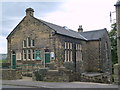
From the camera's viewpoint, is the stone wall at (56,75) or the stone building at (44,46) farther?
the stone building at (44,46)

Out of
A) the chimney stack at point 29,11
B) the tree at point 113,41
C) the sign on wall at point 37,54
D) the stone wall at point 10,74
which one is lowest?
the stone wall at point 10,74

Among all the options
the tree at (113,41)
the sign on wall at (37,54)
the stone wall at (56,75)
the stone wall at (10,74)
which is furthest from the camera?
the tree at (113,41)

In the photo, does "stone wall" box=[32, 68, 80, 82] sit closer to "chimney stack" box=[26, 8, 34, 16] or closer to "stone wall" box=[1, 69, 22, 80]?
"stone wall" box=[1, 69, 22, 80]

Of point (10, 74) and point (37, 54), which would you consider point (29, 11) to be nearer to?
point (37, 54)

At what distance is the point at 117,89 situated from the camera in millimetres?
11016

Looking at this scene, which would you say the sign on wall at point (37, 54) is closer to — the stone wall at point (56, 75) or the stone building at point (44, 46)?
the stone building at point (44, 46)

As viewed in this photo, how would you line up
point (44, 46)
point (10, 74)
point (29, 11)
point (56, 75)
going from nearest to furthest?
point (56, 75) < point (10, 74) < point (44, 46) < point (29, 11)

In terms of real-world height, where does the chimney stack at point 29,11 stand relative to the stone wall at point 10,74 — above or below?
above

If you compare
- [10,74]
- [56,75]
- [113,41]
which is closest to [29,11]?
[10,74]

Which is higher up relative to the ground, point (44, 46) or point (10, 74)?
point (44, 46)

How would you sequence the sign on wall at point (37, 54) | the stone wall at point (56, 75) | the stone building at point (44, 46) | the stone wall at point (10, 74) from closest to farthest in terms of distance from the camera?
the stone wall at point (56, 75)
the stone wall at point (10, 74)
the stone building at point (44, 46)
the sign on wall at point (37, 54)

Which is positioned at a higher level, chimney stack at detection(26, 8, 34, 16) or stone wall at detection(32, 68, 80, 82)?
chimney stack at detection(26, 8, 34, 16)

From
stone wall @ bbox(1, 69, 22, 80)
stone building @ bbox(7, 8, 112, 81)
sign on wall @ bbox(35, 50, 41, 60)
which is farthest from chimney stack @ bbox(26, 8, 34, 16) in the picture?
stone wall @ bbox(1, 69, 22, 80)

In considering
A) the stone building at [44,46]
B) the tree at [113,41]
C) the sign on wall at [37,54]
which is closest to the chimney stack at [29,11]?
the stone building at [44,46]
